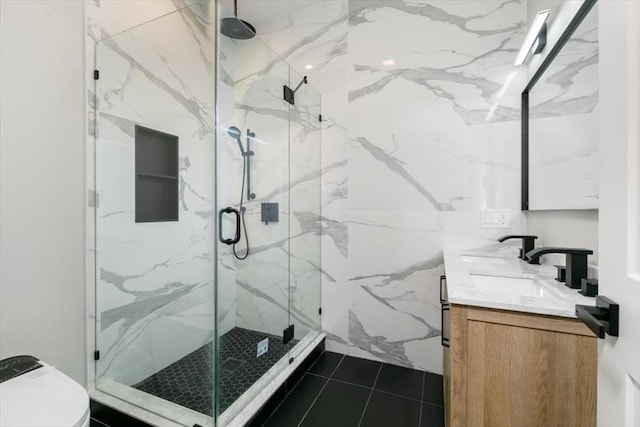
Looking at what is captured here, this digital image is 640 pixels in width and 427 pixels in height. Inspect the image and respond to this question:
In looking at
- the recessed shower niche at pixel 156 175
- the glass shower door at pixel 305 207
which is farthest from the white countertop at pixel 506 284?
the recessed shower niche at pixel 156 175

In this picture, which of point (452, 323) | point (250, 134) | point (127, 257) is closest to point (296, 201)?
point (250, 134)

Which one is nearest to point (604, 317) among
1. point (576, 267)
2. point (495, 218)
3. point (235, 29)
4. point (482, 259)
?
point (576, 267)

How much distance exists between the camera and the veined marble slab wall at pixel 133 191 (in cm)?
166

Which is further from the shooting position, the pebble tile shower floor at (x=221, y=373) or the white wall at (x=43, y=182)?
the pebble tile shower floor at (x=221, y=373)

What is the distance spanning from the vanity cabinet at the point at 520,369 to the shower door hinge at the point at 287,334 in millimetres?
1307

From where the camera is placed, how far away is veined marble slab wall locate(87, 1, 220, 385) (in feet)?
5.44

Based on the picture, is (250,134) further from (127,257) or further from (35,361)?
(35,361)

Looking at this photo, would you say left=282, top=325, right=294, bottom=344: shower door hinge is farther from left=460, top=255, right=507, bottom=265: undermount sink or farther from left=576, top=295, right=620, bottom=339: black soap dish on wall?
left=576, top=295, right=620, bottom=339: black soap dish on wall

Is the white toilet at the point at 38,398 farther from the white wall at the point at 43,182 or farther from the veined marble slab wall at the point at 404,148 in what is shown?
the veined marble slab wall at the point at 404,148

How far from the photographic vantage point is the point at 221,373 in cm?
147

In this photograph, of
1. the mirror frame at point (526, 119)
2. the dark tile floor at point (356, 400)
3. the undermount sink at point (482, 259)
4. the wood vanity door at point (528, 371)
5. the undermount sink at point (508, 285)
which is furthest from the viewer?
the undermount sink at point (482, 259)

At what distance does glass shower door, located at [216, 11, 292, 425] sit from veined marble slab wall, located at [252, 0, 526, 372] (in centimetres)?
38

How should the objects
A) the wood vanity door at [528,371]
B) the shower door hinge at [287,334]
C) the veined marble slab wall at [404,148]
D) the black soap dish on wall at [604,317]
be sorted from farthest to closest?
the shower door hinge at [287,334] < the veined marble slab wall at [404,148] < the wood vanity door at [528,371] < the black soap dish on wall at [604,317]

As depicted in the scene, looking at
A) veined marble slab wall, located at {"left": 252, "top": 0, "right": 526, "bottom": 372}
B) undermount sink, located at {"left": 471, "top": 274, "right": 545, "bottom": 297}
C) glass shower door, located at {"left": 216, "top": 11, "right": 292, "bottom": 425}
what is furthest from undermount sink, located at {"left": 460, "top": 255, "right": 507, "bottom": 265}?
glass shower door, located at {"left": 216, "top": 11, "right": 292, "bottom": 425}
